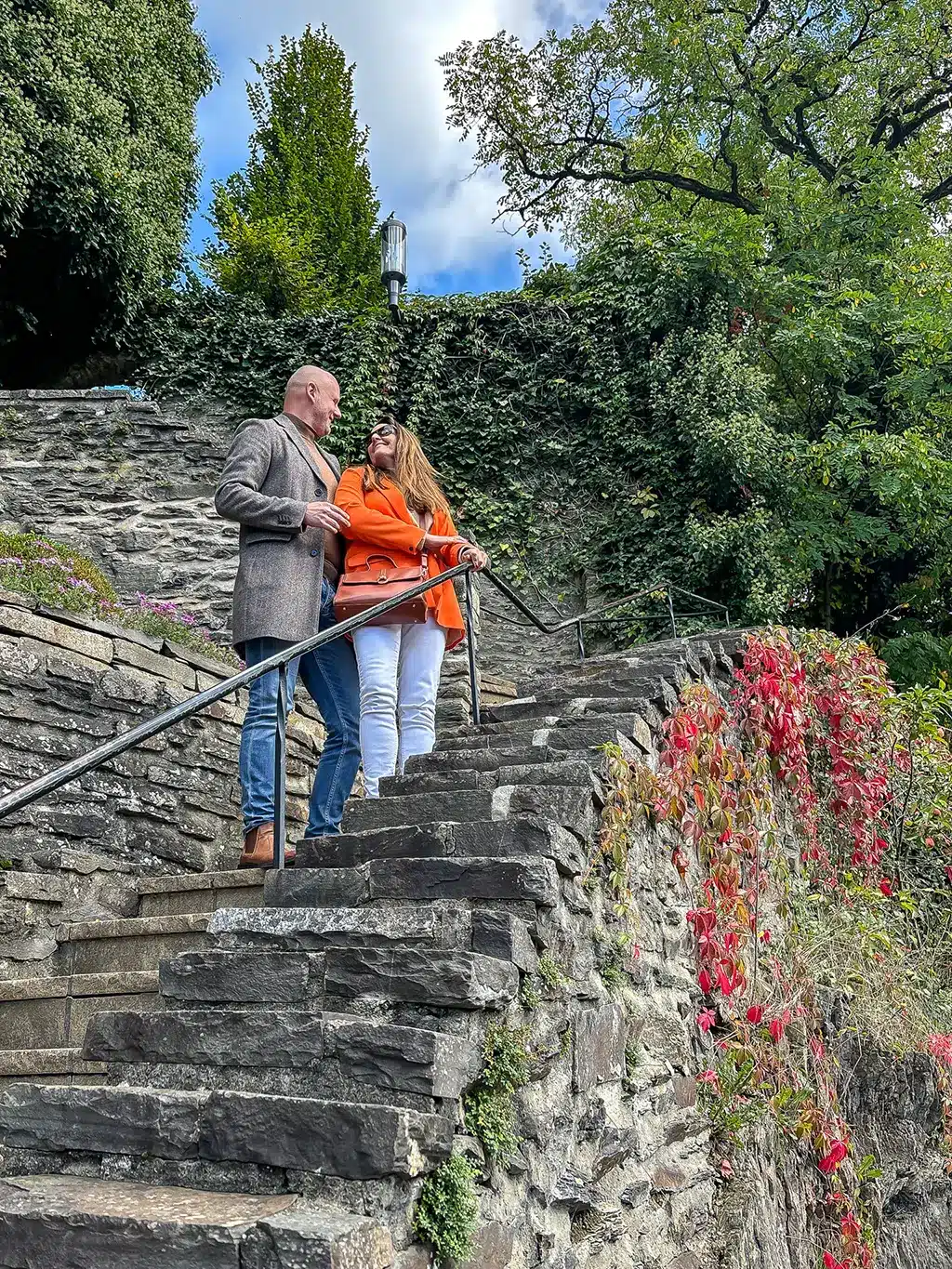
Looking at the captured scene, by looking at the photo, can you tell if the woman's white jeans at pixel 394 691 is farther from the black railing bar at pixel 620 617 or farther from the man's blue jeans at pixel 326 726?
the black railing bar at pixel 620 617

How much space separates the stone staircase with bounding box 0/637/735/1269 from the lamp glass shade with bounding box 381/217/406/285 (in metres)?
7.01

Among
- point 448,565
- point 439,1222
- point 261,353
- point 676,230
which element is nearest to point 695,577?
point 676,230

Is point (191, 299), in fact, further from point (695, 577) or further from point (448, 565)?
point (448, 565)

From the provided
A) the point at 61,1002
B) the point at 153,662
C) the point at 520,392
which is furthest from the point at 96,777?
the point at 520,392

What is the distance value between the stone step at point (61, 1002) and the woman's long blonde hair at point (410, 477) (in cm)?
183

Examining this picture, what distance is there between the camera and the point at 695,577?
9.20 meters

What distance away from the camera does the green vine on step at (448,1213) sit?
2127 millimetres

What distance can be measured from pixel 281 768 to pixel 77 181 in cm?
899

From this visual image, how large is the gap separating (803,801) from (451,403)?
593cm

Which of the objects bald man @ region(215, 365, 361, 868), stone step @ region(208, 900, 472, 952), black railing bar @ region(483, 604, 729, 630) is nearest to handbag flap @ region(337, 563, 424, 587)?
bald man @ region(215, 365, 361, 868)

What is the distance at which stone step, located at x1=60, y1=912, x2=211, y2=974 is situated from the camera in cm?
338

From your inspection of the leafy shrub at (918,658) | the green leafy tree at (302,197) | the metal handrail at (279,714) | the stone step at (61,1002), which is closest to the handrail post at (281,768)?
the metal handrail at (279,714)

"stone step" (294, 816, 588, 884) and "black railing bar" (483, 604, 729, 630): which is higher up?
"black railing bar" (483, 604, 729, 630)

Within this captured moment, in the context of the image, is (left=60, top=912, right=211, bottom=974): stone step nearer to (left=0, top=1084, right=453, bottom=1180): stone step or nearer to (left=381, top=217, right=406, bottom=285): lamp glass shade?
(left=0, top=1084, right=453, bottom=1180): stone step
